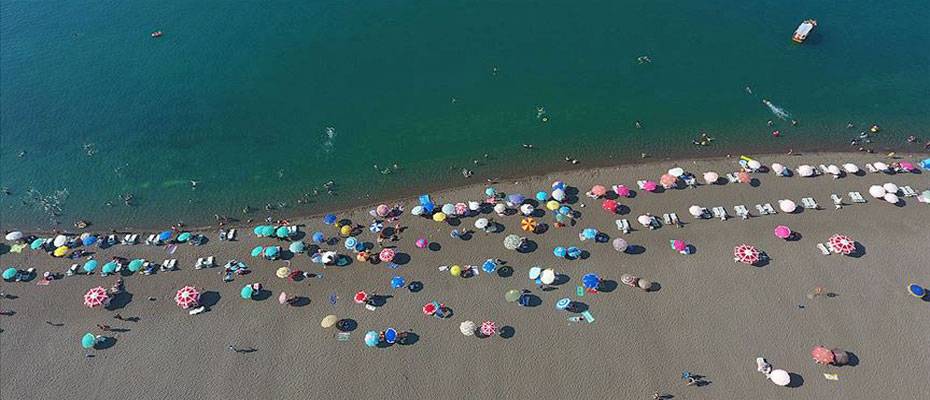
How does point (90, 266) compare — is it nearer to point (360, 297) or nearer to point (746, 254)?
point (360, 297)

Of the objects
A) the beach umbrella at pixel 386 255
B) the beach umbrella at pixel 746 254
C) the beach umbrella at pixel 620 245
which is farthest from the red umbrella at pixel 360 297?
the beach umbrella at pixel 746 254

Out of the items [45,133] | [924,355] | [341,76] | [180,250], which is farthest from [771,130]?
[45,133]

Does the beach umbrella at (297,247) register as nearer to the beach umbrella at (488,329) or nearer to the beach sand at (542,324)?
the beach sand at (542,324)

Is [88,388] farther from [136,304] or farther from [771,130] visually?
[771,130]

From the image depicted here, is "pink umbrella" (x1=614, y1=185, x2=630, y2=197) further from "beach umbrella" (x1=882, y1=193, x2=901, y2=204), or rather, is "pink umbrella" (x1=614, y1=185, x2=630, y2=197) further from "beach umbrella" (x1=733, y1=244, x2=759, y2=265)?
"beach umbrella" (x1=882, y1=193, x2=901, y2=204)

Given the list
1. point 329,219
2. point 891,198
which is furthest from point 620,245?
point 329,219
